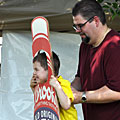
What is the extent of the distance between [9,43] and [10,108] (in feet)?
2.32

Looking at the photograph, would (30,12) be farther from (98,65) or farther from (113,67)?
(113,67)

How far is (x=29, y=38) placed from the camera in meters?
3.48

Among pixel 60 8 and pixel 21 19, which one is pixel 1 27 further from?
pixel 60 8

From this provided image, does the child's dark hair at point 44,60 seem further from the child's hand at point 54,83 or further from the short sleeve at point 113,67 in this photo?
the short sleeve at point 113,67

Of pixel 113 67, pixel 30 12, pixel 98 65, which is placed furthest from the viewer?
pixel 30 12

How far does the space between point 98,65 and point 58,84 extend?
0.88ft

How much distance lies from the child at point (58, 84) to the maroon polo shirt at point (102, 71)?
134mm

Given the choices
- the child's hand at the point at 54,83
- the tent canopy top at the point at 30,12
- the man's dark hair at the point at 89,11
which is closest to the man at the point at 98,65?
the man's dark hair at the point at 89,11

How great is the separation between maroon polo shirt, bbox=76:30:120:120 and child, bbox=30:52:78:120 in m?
0.13

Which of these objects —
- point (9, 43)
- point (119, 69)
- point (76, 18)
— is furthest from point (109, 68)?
point (9, 43)

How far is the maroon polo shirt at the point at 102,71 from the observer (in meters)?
1.81

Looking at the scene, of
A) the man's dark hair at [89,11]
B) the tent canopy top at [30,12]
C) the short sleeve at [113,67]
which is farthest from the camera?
the tent canopy top at [30,12]

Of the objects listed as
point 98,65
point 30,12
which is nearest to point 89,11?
point 98,65

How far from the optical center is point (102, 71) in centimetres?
188
